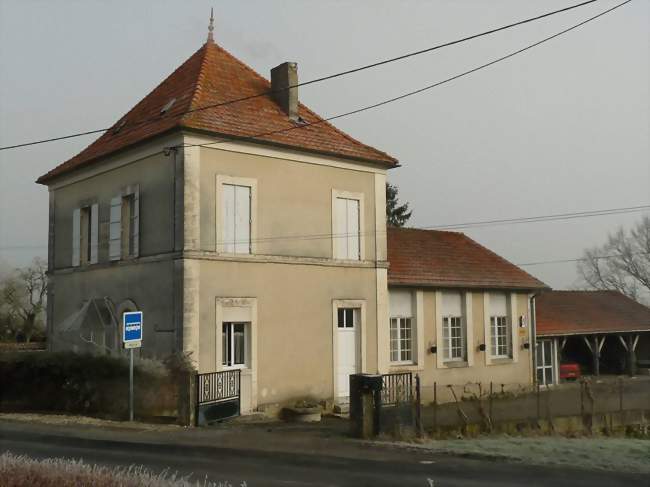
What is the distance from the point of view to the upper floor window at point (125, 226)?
63.0ft

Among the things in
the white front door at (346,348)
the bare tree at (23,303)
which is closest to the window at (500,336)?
the white front door at (346,348)

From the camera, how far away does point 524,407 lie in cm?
2088

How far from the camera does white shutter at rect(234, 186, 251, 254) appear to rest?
18.6m

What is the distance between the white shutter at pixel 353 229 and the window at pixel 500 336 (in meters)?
6.90

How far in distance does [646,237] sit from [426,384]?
4727cm

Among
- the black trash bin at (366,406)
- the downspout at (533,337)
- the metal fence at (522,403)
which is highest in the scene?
the downspout at (533,337)

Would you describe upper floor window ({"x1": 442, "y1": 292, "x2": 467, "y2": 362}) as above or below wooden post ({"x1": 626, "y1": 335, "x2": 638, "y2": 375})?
above

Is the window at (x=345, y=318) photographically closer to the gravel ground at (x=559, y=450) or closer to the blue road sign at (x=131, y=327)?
the blue road sign at (x=131, y=327)

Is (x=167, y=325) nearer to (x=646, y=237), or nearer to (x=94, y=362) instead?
(x=94, y=362)

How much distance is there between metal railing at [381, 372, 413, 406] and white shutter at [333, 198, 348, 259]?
5.66 meters

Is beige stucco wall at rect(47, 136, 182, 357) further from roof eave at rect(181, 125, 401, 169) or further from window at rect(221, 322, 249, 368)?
window at rect(221, 322, 249, 368)

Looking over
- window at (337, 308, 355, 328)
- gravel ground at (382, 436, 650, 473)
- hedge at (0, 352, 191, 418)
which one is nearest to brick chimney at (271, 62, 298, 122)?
window at (337, 308, 355, 328)

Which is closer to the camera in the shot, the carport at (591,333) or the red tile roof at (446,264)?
the red tile roof at (446,264)

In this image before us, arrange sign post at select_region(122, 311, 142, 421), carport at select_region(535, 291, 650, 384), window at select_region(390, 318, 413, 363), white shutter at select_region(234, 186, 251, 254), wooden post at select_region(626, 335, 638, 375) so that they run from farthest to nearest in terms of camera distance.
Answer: wooden post at select_region(626, 335, 638, 375) < carport at select_region(535, 291, 650, 384) < window at select_region(390, 318, 413, 363) < white shutter at select_region(234, 186, 251, 254) < sign post at select_region(122, 311, 142, 421)
